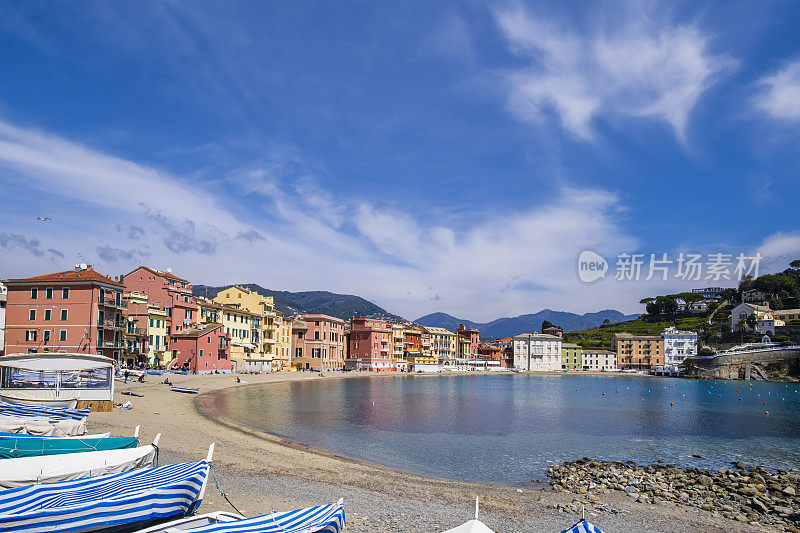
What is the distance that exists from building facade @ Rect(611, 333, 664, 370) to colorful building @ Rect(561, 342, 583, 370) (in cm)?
1346

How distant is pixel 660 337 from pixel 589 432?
142 metres

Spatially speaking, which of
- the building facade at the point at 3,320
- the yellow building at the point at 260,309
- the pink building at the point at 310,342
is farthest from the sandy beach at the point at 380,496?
the pink building at the point at 310,342

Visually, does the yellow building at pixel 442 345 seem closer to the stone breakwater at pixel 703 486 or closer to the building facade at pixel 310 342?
the building facade at pixel 310 342

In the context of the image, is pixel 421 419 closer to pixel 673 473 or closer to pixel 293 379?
pixel 673 473

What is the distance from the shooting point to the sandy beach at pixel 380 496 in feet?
50.4

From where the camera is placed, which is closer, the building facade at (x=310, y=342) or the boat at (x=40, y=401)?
the boat at (x=40, y=401)

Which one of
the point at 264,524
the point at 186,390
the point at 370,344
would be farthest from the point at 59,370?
the point at 370,344

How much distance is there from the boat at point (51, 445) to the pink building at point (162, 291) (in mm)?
62340

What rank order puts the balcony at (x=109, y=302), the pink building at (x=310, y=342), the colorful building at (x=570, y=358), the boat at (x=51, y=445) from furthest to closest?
the colorful building at (x=570, y=358) → the pink building at (x=310, y=342) → the balcony at (x=109, y=302) → the boat at (x=51, y=445)

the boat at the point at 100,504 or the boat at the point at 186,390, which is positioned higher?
the boat at the point at 100,504

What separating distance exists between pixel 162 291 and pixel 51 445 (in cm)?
6393

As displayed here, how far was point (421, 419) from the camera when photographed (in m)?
44.7

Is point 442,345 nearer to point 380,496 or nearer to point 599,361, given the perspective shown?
point 599,361

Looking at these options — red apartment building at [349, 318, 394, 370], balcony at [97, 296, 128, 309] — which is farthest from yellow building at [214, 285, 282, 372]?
balcony at [97, 296, 128, 309]
